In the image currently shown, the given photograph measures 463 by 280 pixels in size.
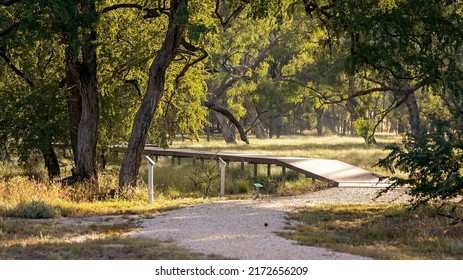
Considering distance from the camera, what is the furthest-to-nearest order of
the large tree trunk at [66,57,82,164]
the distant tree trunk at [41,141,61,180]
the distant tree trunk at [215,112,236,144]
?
1. the distant tree trunk at [215,112,236,144]
2. the distant tree trunk at [41,141,61,180]
3. the large tree trunk at [66,57,82,164]

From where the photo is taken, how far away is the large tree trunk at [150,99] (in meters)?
20.3

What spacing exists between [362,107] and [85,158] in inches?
346

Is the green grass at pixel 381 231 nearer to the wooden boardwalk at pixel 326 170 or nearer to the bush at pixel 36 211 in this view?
the wooden boardwalk at pixel 326 170

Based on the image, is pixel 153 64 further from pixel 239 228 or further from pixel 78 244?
pixel 78 244

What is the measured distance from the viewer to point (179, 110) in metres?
25.0

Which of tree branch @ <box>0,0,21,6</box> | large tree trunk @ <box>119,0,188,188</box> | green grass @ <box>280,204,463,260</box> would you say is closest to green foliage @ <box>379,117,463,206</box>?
green grass @ <box>280,204,463,260</box>

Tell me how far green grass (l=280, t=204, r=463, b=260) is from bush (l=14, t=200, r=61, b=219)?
16.2 ft

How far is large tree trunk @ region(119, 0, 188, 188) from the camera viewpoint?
2027 centimetres

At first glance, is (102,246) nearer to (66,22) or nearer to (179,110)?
(66,22)

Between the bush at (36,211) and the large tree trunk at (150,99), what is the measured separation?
4931 mm

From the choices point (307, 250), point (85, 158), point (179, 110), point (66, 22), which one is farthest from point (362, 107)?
point (307, 250)

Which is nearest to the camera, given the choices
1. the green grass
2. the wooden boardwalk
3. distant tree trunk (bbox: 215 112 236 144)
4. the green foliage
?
the green grass

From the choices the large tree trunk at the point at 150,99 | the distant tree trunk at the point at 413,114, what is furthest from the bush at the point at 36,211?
the distant tree trunk at the point at 413,114

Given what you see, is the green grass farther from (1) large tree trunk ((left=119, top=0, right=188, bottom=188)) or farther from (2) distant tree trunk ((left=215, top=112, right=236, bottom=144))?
(2) distant tree trunk ((left=215, top=112, right=236, bottom=144))
